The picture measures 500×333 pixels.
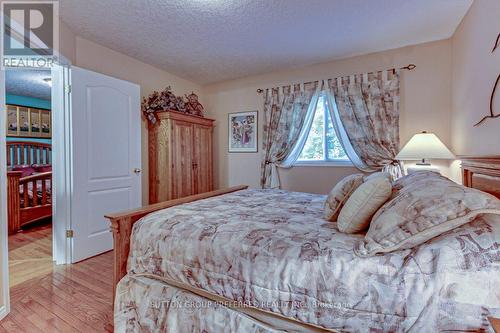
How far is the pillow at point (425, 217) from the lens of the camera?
0.91 meters

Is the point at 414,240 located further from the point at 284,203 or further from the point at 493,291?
the point at 284,203

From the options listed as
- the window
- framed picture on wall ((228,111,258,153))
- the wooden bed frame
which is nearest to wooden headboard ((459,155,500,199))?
the wooden bed frame

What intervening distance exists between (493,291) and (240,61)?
3412 mm

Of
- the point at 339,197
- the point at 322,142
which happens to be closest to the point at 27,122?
the point at 322,142

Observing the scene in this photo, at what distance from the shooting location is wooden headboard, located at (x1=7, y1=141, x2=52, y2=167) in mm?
4930

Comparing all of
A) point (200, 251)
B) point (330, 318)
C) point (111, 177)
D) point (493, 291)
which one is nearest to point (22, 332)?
point (200, 251)

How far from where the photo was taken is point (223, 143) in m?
4.39

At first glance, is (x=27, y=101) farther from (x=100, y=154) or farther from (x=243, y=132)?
(x=243, y=132)

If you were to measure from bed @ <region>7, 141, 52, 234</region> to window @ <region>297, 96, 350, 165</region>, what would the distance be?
4263mm

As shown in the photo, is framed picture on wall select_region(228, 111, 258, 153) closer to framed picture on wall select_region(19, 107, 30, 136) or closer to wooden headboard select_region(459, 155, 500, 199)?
wooden headboard select_region(459, 155, 500, 199)

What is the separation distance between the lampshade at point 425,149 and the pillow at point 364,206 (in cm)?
151

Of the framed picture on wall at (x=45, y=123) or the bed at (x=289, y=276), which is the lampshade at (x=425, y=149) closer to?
the bed at (x=289, y=276)

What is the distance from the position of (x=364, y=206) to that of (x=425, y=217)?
1.02 ft

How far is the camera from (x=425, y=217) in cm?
95
